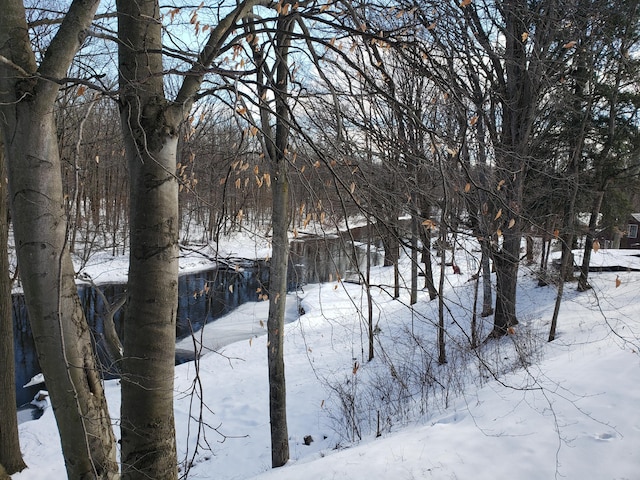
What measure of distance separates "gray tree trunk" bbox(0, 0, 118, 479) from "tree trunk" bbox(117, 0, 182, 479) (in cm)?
21

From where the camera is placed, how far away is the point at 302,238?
11.1 feet

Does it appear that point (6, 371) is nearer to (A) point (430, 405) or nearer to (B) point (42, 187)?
(B) point (42, 187)

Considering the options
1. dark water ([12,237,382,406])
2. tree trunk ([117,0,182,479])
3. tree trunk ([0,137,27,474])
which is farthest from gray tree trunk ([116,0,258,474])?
tree trunk ([0,137,27,474])

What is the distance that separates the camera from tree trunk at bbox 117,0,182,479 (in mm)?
2307

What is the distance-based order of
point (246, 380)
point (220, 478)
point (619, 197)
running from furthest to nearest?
1. point (619, 197)
2. point (246, 380)
3. point (220, 478)

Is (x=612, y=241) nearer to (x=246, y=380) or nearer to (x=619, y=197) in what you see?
(x=619, y=197)

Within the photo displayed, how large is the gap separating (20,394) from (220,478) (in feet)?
18.5

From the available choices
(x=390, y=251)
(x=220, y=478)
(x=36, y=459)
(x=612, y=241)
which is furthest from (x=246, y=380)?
(x=612, y=241)

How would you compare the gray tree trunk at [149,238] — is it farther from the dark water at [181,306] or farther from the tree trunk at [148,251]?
the dark water at [181,306]

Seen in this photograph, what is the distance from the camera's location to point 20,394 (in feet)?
31.6

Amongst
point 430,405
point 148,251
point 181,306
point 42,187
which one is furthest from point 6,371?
point 181,306

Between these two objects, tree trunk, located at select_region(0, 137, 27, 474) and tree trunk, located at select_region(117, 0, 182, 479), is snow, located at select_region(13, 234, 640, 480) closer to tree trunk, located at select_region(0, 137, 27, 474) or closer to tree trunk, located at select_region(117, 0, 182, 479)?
tree trunk, located at select_region(117, 0, 182, 479)

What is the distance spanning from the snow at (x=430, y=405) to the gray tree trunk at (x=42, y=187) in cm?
67

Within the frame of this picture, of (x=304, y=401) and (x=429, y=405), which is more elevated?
(x=429, y=405)
